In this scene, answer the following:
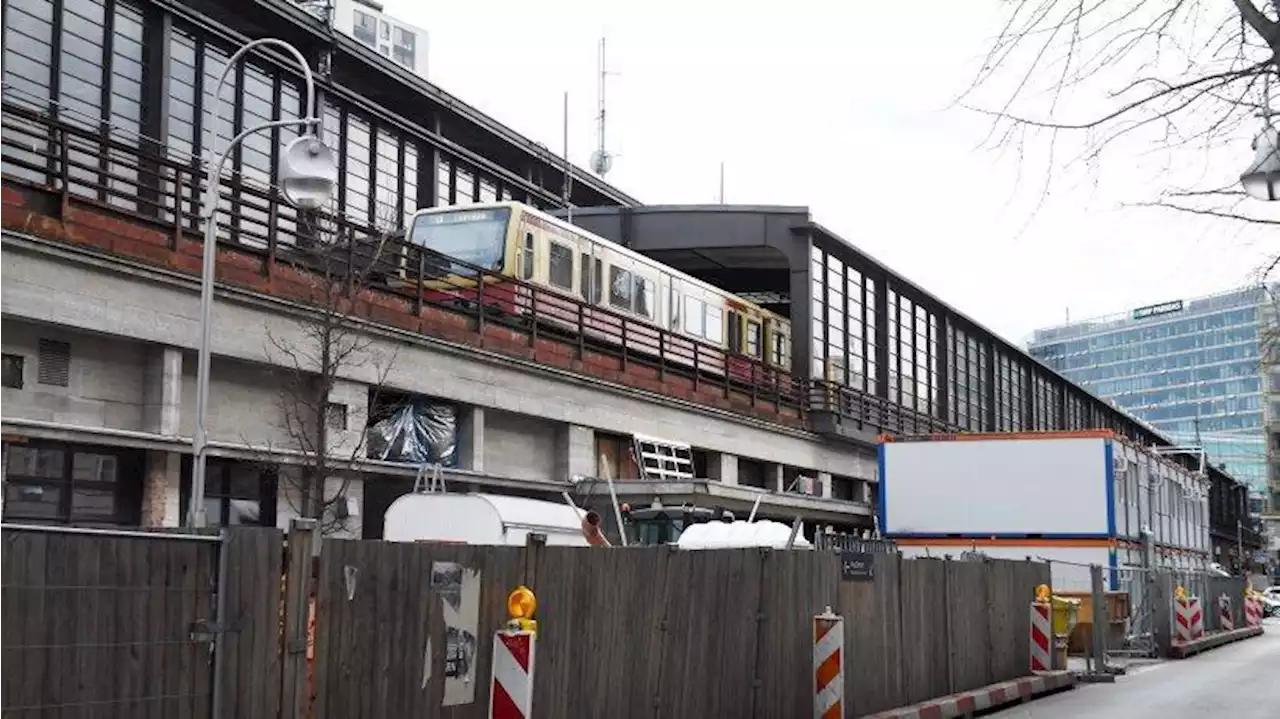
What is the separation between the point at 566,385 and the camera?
93.5 feet

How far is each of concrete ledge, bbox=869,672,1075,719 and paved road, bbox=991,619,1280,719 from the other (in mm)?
183

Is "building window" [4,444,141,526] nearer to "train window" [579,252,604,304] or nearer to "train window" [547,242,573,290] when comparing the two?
"train window" [547,242,573,290]

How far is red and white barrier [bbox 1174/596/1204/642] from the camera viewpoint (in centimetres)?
2802

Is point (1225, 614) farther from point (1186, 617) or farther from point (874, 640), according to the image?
point (874, 640)

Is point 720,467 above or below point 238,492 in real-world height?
above

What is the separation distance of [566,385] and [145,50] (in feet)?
36.4

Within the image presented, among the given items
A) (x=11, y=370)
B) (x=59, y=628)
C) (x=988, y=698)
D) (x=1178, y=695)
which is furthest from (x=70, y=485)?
(x=1178, y=695)

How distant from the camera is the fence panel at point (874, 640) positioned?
14219 millimetres

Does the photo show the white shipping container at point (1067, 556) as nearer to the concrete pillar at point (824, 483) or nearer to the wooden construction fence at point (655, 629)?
the wooden construction fence at point (655, 629)

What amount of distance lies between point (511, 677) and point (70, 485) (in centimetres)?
1161

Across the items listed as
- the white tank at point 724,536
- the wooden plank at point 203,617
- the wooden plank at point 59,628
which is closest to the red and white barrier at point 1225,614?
the white tank at point 724,536

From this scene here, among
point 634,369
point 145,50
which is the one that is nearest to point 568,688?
point 634,369

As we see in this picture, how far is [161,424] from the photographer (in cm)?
1944

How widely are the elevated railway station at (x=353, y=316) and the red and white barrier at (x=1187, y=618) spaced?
8.56m
